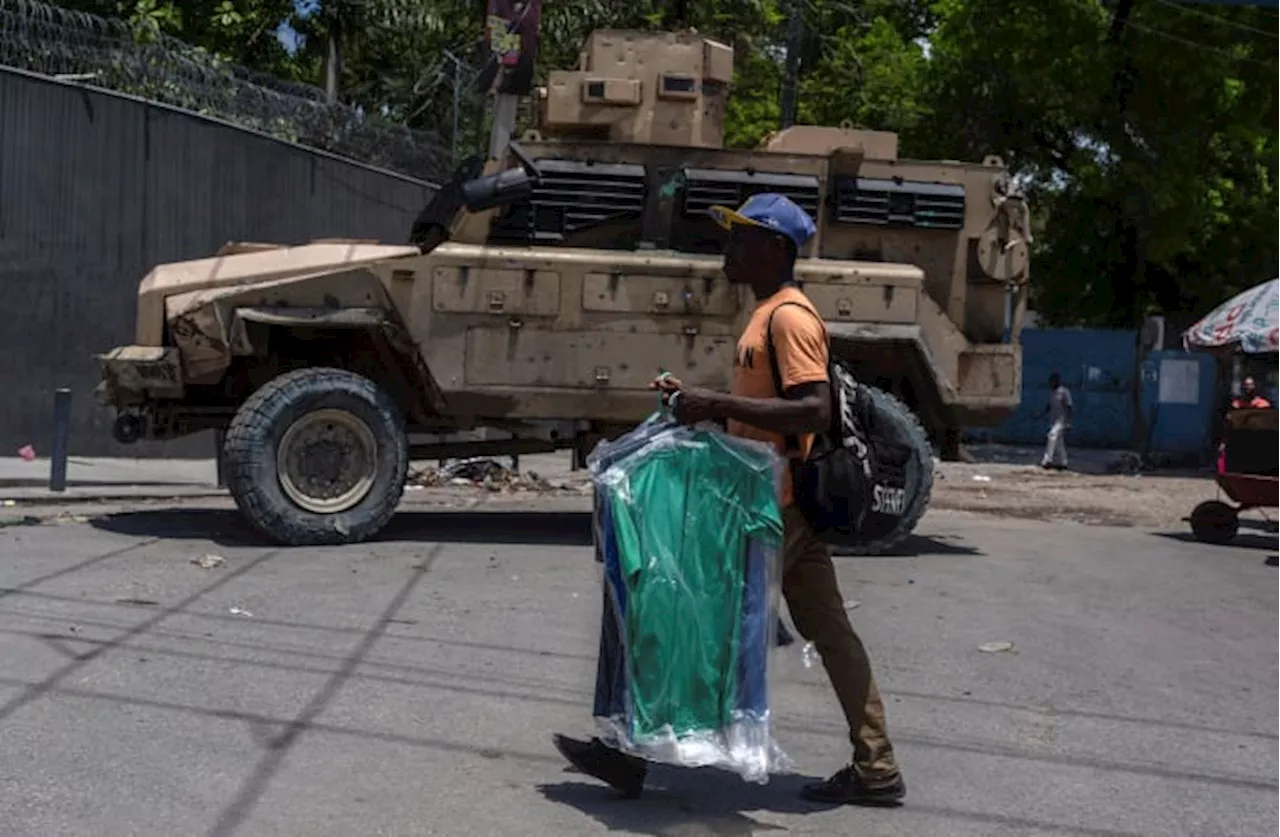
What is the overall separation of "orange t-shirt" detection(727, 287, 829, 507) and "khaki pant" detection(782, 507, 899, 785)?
160mm

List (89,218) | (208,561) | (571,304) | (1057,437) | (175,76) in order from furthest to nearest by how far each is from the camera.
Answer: (1057,437), (175,76), (89,218), (571,304), (208,561)

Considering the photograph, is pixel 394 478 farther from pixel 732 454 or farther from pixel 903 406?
pixel 732 454

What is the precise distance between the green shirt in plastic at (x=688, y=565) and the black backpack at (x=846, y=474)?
146mm

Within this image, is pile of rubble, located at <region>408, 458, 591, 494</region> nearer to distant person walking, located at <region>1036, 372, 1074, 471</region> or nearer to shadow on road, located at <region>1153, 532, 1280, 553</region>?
shadow on road, located at <region>1153, 532, 1280, 553</region>

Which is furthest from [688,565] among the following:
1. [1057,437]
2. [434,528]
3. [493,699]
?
[1057,437]

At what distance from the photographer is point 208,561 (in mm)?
9391

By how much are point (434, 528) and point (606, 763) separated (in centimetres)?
685

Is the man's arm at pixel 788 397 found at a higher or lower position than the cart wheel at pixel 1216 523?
higher

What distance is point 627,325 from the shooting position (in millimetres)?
10711

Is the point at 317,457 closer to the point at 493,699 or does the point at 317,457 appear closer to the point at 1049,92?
the point at 493,699

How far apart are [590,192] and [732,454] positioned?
6393 mm

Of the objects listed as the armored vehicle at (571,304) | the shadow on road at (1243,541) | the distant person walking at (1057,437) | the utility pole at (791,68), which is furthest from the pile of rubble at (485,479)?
the distant person walking at (1057,437)

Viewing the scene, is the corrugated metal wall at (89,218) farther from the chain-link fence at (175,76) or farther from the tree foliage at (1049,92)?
the tree foliage at (1049,92)

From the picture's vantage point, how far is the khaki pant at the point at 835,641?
5.04 metres
